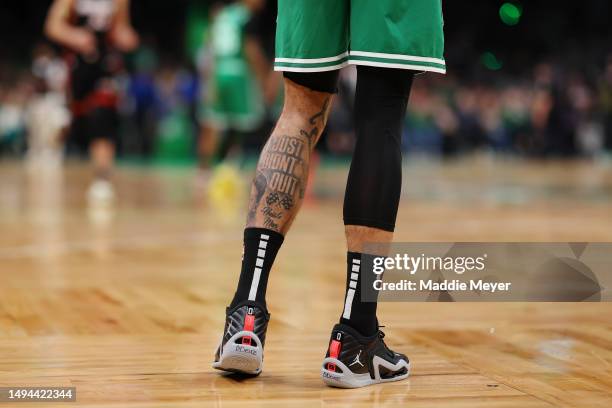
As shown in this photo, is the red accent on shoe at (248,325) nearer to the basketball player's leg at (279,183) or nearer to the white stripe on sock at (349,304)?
the basketball player's leg at (279,183)

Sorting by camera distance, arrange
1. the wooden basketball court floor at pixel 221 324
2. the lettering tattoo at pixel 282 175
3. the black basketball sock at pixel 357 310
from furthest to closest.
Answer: the lettering tattoo at pixel 282 175, the black basketball sock at pixel 357 310, the wooden basketball court floor at pixel 221 324

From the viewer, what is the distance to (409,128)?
18.3 metres

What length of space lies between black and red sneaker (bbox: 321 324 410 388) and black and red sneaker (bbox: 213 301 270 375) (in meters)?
0.12

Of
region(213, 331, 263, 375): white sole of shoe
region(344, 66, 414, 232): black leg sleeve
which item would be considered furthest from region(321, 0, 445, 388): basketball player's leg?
region(213, 331, 263, 375): white sole of shoe

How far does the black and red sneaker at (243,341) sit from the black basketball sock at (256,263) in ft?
0.07

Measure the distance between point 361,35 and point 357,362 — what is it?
57 cm

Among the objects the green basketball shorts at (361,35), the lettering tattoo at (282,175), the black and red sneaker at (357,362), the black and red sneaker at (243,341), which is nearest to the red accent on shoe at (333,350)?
the black and red sneaker at (357,362)

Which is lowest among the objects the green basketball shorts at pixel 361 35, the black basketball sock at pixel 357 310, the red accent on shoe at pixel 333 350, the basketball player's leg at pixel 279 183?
the red accent on shoe at pixel 333 350

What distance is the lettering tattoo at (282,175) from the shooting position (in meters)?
2.07

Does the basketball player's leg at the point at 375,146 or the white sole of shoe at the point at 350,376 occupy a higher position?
the basketball player's leg at the point at 375,146

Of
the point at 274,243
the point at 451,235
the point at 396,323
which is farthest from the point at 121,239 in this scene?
the point at 274,243

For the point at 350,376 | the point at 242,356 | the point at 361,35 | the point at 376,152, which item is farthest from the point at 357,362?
the point at 361,35

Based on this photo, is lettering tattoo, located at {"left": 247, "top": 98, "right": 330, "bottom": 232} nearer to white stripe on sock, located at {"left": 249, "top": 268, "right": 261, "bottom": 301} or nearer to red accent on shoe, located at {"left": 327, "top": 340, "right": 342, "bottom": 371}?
white stripe on sock, located at {"left": 249, "top": 268, "right": 261, "bottom": 301}

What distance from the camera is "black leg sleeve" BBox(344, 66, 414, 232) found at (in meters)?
1.95
